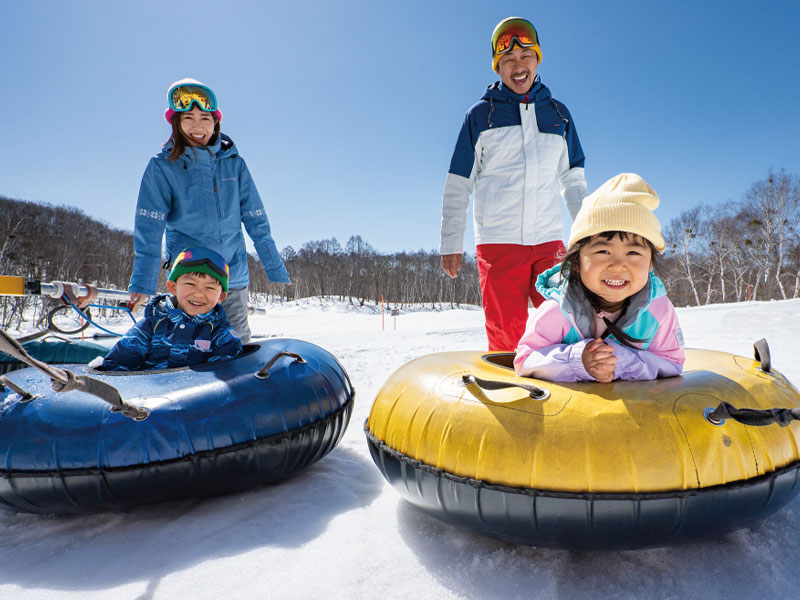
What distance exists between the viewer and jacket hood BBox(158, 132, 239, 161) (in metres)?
2.88

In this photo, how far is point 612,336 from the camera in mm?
1765

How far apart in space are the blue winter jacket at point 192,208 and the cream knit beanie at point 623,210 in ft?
7.91

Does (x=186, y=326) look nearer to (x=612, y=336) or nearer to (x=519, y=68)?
(x=612, y=336)

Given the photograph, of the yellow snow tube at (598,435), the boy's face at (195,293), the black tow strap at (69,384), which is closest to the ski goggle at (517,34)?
the yellow snow tube at (598,435)

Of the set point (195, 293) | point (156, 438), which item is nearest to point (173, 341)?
point (195, 293)

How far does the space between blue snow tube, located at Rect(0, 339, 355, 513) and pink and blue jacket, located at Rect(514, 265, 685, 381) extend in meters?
1.04

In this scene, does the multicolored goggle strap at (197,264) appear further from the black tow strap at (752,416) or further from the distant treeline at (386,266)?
the distant treeline at (386,266)

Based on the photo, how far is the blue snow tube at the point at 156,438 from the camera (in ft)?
5.18

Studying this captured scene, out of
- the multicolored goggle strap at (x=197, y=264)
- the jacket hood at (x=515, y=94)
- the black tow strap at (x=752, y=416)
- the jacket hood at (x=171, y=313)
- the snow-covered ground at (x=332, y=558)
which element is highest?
the jacket hood at (x=515, y=94)

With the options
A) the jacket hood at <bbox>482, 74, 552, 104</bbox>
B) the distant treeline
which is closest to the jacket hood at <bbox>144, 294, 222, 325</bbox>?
the jacket hood at <bbox>482, 74, 552, 104</bbox>

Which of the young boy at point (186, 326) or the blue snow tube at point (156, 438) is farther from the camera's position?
the young boy at point (186, 326)

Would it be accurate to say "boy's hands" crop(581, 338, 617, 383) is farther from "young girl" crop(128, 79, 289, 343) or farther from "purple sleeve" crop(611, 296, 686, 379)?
"young girl" crop(128, 79, 289, 343)

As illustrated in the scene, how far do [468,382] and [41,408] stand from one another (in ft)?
5.37

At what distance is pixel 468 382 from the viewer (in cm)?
149
